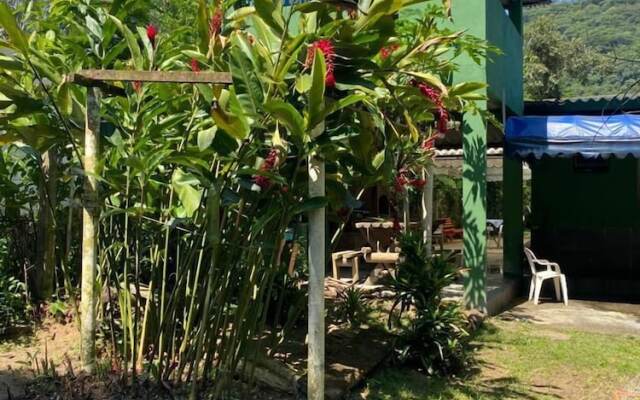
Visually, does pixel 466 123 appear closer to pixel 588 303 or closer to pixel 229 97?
pixel 588 303

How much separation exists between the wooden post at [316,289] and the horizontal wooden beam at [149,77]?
653 millimetres

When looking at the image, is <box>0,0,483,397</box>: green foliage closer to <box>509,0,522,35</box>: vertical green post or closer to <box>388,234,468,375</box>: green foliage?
<box>388,234,468,375</box>: green foliage

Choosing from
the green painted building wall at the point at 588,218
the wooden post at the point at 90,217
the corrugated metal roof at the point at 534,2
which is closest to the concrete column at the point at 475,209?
the green painted building wall at the point at 588,218

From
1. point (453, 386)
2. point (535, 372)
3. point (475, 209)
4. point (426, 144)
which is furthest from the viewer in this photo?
point (475, 209)

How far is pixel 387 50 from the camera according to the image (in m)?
3.62

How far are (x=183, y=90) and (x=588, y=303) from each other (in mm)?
6913

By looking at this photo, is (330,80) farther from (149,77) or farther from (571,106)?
(571,106)

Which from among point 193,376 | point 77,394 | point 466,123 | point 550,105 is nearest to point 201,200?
point 193,376

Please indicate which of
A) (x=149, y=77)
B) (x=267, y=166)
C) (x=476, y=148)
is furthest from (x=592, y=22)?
(x=149, y=77)

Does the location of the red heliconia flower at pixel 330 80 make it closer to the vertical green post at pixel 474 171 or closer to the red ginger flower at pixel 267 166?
the red ginger flower at pixel 267 166

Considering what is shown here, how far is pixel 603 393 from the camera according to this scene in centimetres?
477

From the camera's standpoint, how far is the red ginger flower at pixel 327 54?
2959 mm

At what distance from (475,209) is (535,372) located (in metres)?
2.42

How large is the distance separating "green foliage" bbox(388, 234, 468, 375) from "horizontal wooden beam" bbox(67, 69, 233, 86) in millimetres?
2708
